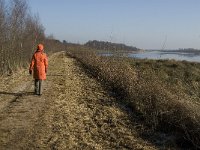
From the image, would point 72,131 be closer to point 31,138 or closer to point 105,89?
point 31,138

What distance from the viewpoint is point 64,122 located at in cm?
1113

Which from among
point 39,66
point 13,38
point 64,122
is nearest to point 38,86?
point 39,66

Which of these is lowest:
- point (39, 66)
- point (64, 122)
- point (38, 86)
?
point (64, 122)

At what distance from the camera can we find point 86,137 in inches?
386

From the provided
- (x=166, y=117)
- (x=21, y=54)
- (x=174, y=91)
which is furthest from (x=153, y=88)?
(x=21, y=54)

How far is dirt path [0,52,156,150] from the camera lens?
366 inches

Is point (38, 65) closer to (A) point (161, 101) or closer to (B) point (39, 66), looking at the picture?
(B) point (39, 66)

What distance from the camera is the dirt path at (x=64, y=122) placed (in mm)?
9289

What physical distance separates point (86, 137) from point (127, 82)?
633 cm

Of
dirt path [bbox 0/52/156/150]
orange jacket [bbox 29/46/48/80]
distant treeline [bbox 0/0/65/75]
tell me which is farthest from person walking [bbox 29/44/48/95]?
distant treeline [bbox 0/0/65/75]

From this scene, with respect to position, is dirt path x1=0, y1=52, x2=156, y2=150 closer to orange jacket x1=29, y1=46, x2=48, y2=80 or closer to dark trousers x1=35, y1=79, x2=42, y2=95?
dark trousers x1=35, y1=79, x2=42, y2=95

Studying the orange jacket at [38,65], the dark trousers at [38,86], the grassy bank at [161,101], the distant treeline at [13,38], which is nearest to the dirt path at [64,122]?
the dark trousers at [38,86]

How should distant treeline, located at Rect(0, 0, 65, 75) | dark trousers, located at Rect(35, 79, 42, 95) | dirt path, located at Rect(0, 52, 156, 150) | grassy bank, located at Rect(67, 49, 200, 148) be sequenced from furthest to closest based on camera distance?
distant treeline, located at Rect(0, 0, 65, 75) → dark trousers, located at Rect(35, 79, 42, 95) → grassy bank, located at Rect(67, 49, 200, 148) → dirt path, located at Rect(0, 52, 156, 150)

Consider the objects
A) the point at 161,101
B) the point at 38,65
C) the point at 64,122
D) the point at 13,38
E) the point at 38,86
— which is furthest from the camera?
the point at 13,38
